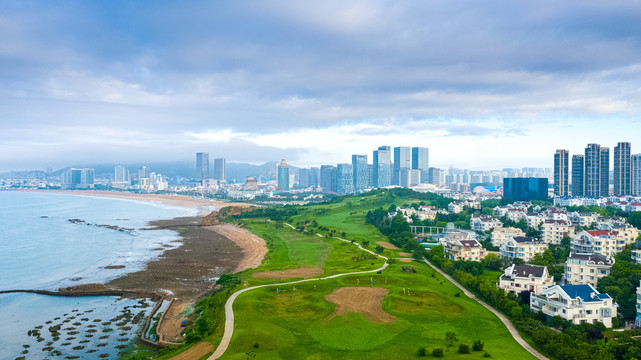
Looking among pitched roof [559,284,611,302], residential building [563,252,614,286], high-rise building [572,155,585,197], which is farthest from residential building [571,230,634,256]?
high-rise building [572,155,585,197]

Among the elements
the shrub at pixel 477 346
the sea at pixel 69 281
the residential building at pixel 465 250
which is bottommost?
the sea at pixel 69 281

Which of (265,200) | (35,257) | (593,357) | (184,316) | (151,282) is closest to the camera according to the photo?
(593,357)

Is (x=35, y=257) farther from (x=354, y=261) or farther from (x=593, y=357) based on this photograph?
(x=593, y=357)

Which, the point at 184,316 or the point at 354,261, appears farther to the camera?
the point at 354,261

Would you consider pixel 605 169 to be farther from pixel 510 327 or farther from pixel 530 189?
pixel 510 327

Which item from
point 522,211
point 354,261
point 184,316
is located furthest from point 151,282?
point 522,211

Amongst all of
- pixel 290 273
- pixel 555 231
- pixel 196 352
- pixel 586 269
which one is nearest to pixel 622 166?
pixel 555 231

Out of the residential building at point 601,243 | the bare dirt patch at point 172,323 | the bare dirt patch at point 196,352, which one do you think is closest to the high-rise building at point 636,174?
the residential building at point 601,243

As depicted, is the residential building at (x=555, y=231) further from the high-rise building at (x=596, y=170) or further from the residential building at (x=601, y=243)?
the high-rise building at (x=596, y=170)
